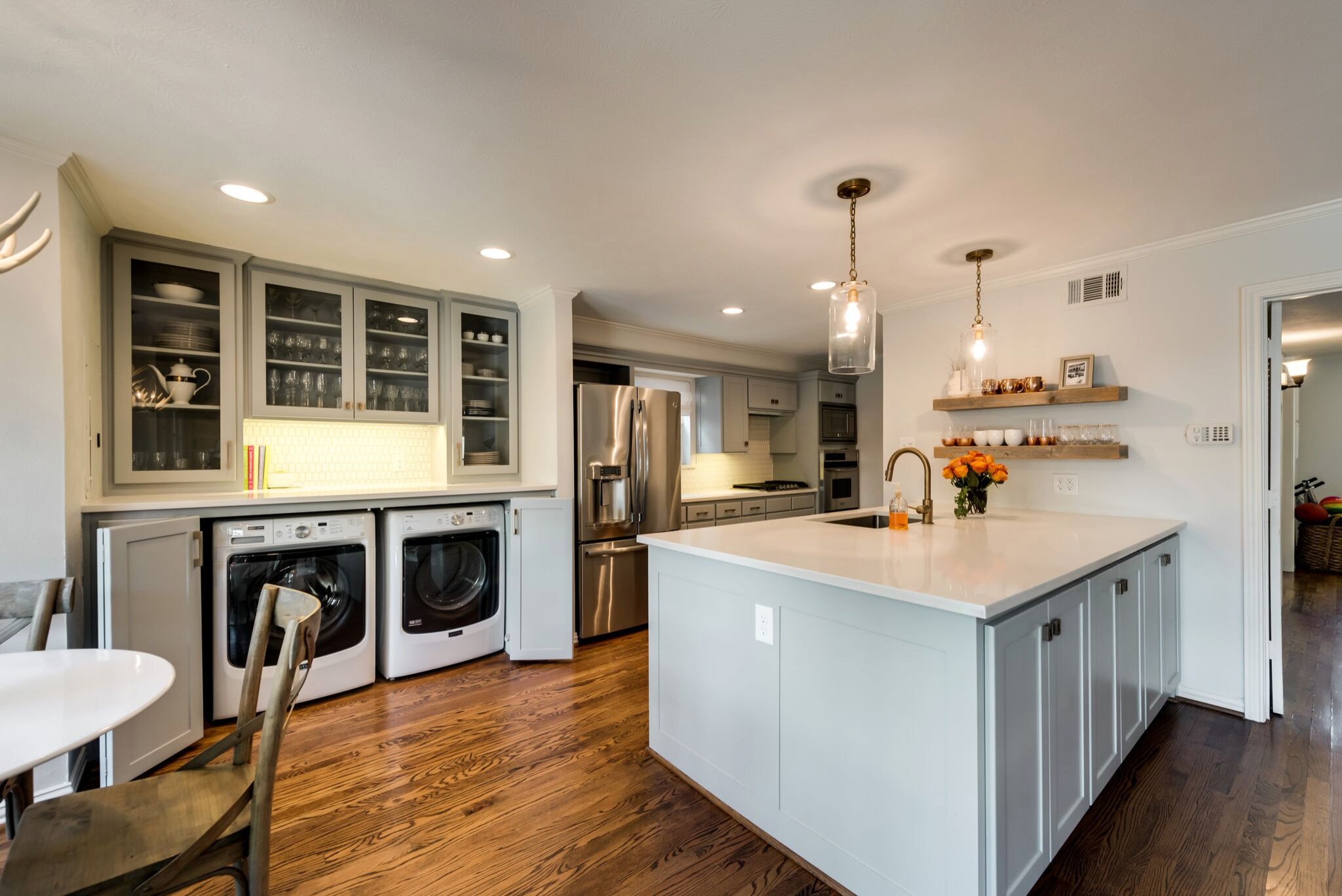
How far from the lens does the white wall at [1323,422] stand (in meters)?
6.10

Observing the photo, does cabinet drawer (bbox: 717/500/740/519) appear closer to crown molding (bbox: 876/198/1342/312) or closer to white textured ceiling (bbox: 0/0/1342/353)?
crown molding (bbox: 876/198/1342/312)

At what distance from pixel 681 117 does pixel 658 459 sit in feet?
8.77

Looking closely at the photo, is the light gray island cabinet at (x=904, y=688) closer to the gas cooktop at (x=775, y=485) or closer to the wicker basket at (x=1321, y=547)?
the gas cooktop at (x=775, y=485)

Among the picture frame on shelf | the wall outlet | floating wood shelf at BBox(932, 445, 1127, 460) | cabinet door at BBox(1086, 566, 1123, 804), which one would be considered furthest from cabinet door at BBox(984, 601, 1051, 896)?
the picture frame on shelf

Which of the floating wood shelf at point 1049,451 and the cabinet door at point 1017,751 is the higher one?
the floating wood shelf at point 1049,451

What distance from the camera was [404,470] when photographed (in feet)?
12.5

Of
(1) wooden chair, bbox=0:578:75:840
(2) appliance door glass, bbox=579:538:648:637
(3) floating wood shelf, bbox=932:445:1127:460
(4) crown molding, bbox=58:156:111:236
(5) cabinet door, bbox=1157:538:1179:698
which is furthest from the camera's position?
(2) appliance door glass, bbox=579:538:648:637

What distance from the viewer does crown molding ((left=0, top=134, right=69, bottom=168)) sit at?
6.15 ft

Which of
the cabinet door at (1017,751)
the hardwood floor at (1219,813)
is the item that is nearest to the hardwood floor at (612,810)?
the hardwood floor at (1219,813)

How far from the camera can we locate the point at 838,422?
6180 millimetres

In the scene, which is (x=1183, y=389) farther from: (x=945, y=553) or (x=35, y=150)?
(x=35, y=150)

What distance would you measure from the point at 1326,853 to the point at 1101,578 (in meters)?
0.99

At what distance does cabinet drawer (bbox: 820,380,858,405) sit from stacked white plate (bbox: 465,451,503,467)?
3.53 m

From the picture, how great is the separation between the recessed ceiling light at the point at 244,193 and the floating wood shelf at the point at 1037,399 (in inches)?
141
